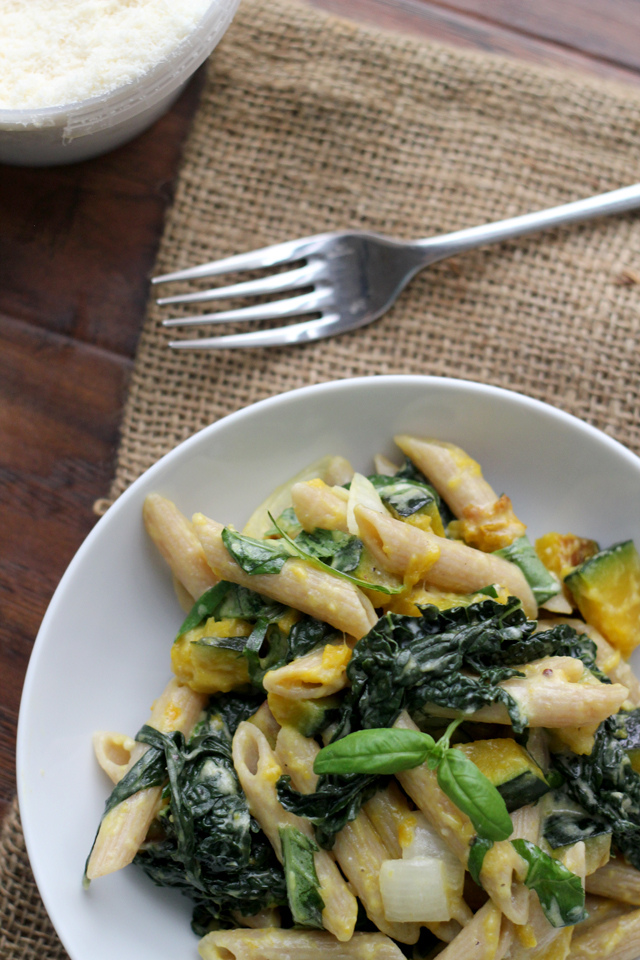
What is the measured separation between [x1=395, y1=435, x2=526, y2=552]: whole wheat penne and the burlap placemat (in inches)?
15.1

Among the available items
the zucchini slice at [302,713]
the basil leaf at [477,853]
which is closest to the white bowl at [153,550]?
the zucchini slice at [302,713]

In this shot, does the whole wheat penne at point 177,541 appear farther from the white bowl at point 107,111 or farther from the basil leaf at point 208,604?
the white bowl at point 107,111

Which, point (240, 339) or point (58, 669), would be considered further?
point (240, 339)

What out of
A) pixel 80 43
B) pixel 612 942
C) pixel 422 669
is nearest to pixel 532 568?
pixel 422 669

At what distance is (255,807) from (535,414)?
1260mm

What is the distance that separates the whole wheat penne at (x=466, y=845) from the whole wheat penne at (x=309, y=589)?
0.28 meters

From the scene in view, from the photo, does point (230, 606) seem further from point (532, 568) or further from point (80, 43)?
point (80, 43)

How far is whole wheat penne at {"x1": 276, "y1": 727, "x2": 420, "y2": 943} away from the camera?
1728 millimetres

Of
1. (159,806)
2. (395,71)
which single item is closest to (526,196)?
(395,71)

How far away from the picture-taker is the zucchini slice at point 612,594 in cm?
204

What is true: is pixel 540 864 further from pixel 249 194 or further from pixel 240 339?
pixel 249 194

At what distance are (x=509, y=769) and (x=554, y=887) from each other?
0.27 meters

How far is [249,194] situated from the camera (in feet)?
7.84

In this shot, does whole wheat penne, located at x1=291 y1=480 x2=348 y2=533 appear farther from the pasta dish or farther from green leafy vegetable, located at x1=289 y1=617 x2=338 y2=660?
green leafy vegetable, located at x1=289 y1=617 x2=338 y2=660
